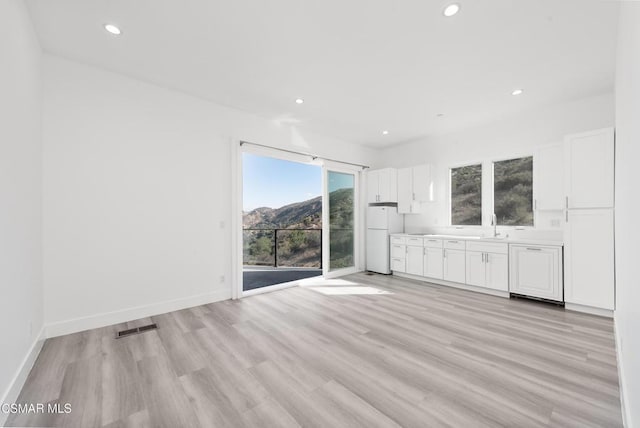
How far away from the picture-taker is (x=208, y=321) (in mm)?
3111

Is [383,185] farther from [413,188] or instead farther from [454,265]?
[454,265]

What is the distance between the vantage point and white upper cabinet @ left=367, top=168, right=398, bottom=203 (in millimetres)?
5773

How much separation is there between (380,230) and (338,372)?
398 cm

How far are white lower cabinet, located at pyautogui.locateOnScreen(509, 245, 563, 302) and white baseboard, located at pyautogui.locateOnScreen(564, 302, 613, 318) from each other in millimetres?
114

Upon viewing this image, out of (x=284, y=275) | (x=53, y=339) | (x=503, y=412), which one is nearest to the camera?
(x=503, y=412)

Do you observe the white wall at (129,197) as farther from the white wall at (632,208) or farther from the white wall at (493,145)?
the white wall at (632,208)

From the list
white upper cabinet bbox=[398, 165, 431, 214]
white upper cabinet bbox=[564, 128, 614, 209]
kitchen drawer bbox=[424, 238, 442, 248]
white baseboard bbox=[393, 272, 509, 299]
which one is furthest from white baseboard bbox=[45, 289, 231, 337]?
white upper cabinet bbox=[564, 128, 614, 209]

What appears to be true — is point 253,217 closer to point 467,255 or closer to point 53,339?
point 53,339

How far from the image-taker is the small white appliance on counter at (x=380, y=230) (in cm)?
565

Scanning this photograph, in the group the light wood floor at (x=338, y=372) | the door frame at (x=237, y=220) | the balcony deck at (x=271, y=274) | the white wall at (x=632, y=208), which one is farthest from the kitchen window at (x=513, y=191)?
the door frame at (x=237, y=220)

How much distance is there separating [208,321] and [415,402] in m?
2.41

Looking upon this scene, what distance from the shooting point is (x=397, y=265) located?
18.0ft

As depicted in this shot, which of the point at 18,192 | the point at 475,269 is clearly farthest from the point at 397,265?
the point at 18,192

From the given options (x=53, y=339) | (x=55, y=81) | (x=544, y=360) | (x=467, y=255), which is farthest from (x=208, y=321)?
(x=467, y=255)
